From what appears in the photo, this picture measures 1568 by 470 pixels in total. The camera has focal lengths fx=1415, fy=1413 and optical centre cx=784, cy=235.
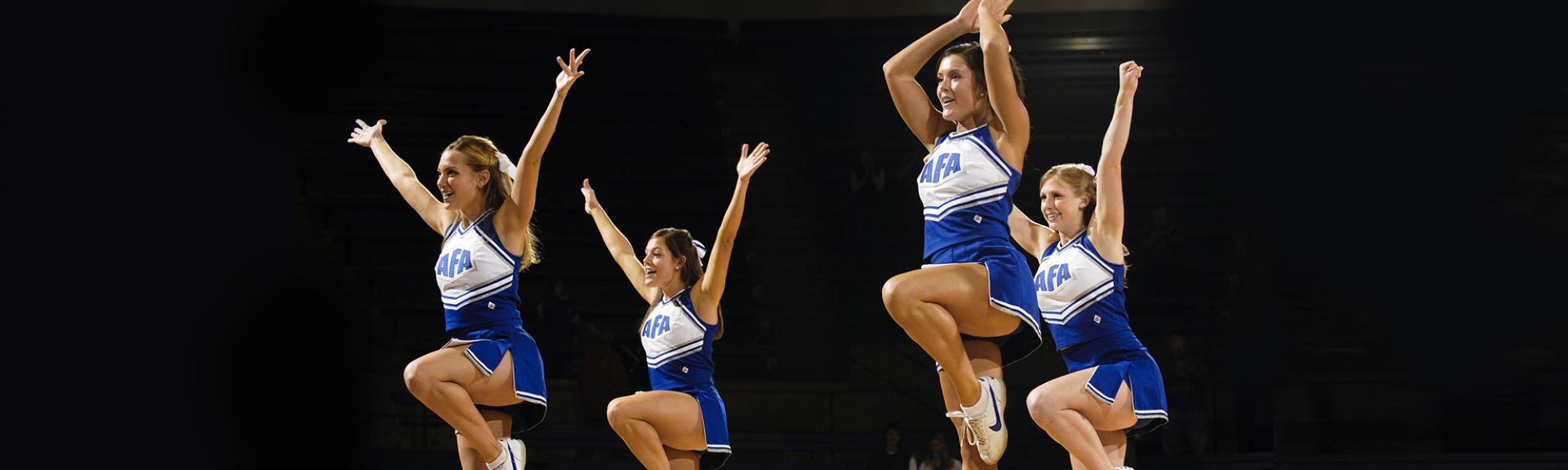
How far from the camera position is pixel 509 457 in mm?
4430

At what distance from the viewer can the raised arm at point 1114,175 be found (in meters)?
3.83

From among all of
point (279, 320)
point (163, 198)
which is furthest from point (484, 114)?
point (163, 198)

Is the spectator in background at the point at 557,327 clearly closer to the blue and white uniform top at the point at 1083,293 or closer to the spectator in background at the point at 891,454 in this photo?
the spectator in background at the point at 891,454

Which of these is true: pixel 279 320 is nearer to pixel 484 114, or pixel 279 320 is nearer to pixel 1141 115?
pixel 484 114

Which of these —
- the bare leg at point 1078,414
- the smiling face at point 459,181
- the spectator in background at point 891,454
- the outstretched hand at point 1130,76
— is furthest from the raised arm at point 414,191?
the spectator in background at point 891,454

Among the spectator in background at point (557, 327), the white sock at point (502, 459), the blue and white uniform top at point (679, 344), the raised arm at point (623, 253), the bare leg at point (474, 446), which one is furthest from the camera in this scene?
the spectator in background at point (557, 327)

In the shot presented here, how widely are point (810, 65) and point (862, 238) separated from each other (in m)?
2.03

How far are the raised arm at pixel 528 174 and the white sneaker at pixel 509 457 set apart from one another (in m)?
0.63

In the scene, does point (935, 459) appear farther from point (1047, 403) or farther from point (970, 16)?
point (970, 16)

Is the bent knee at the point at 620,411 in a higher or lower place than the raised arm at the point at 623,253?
lower

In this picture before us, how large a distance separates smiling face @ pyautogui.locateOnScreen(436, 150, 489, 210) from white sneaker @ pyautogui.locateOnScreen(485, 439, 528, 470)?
2.51ft

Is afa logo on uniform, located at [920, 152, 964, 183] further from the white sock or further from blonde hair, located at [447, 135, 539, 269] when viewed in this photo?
the white sock

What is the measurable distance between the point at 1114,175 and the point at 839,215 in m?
5.37

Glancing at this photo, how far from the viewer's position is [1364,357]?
5516 mm
